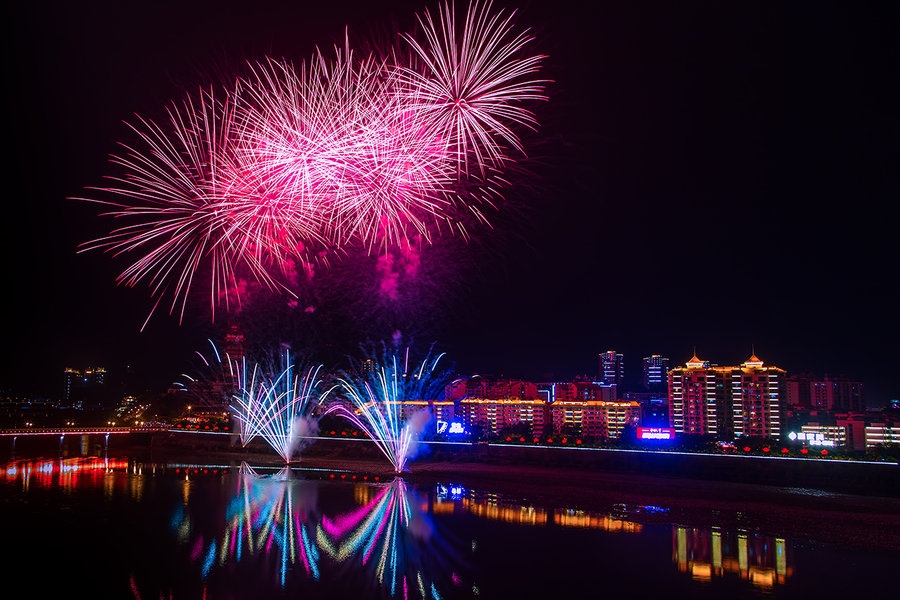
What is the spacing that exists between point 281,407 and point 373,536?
23.7m

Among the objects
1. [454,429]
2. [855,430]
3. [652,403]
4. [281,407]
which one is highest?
[281,407]

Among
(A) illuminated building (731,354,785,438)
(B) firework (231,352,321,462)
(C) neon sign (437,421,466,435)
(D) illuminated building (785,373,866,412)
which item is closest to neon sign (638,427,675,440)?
(C) neon sign (437,421,466,435)

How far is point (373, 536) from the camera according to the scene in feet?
49.7

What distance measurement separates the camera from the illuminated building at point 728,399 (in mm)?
69938

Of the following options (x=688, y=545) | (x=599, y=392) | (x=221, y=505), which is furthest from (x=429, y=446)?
(x=599, y=392)

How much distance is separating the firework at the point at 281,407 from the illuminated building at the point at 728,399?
47.5m

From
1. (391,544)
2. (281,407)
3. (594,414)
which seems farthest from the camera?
(594,414)

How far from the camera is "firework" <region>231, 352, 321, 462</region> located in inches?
1365

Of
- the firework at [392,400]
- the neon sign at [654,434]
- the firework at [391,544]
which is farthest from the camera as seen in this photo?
the firework at [392,400]

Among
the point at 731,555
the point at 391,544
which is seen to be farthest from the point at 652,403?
the point at 391,544

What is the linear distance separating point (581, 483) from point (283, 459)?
57.7 feet

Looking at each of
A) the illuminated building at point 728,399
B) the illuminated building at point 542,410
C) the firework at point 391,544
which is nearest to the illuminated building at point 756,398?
the illuminated building at point 728,399

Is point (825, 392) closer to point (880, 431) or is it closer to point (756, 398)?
point (756, 398)

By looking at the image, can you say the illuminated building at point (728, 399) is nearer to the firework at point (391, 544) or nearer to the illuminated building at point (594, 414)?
the illuminated building at point (594, 414)
